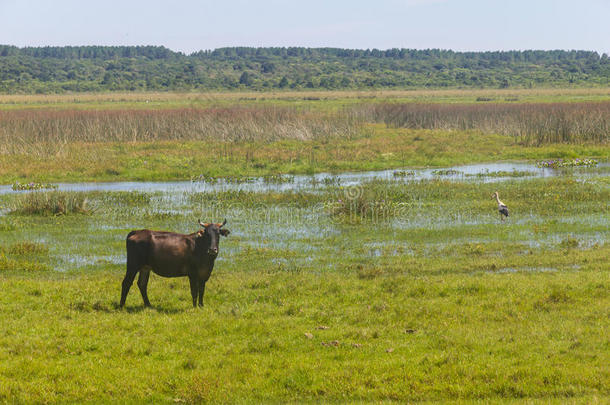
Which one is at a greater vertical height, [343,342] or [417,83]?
[417,83]

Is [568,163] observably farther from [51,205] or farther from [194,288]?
[194,288]

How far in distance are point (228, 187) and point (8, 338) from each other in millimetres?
22711

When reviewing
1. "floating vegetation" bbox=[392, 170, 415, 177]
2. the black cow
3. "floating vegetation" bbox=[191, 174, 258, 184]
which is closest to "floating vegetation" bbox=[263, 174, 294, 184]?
"floating vegetation" bbox=[191, 174, 258, 184]

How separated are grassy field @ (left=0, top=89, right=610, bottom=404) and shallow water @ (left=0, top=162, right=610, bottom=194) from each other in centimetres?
74

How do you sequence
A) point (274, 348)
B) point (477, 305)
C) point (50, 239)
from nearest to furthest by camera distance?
point (274, 348) → point (477, 305) → point (50, 239)

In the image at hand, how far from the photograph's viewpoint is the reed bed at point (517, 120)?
48.7 meters

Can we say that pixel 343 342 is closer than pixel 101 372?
No

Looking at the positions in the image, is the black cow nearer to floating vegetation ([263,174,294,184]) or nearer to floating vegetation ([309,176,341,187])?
floating vegetation ([309,176,341,187])

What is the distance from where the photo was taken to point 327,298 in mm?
13836

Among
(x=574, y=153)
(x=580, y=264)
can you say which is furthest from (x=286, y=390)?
(x=574, y=153)

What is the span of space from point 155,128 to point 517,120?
96.9ft

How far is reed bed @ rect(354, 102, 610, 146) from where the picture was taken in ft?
160

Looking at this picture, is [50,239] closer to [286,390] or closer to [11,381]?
[11,381]

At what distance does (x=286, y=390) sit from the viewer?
30.7ft
